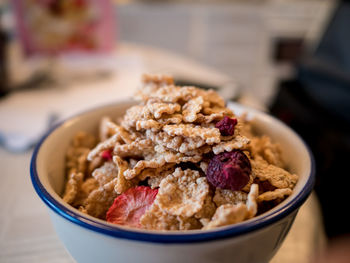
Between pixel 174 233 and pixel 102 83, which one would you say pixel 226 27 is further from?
pixel 174 233

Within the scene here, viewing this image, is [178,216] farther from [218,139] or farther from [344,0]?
[344,0]

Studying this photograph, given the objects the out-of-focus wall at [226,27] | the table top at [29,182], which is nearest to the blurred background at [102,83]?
the table top at [29,182]

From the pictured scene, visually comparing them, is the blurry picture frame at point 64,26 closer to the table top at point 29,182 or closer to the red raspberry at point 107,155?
the table top at point 29,182

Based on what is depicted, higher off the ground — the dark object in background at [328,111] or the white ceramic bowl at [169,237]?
the white ceramic bowl at [169,237]

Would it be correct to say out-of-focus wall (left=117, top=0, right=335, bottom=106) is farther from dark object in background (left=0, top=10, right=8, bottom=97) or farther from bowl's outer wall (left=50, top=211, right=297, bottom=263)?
bowl's outer wall (left=50, top=211, right=297, bottom=263)

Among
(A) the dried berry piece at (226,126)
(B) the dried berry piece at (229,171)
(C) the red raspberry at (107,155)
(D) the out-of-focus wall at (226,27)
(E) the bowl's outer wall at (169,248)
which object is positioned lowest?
(D) the out-of-focus wall at (226,27)

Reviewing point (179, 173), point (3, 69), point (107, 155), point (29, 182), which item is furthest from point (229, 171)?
point (3, 69)

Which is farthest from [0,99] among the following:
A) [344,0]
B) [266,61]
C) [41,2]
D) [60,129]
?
[266,61]

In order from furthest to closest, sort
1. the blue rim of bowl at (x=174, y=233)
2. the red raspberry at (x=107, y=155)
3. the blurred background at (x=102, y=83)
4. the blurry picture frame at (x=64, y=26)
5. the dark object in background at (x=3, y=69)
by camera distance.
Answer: the blurry picture frame at (x=64, y=26) → the dark object in background at (x=3, y=69) → the blurred background at (x=102, y=83) → the red raspberry at (x=107, y=155) → the blue rim of bowl at (x=174, y=233)
